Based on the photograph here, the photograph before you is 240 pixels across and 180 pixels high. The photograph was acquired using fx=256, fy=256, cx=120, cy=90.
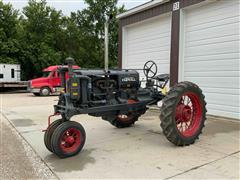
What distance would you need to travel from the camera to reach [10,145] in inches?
184

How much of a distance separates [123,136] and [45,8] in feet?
75.2

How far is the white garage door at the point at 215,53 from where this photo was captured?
262 inches

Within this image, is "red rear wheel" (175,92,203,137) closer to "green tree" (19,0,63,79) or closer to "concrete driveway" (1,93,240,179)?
"concrete driveway" (1,93,240,179)

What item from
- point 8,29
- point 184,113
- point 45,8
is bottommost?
point 184,113

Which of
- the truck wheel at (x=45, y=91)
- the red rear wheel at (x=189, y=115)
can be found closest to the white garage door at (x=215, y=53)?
the red rear wheel at (x=189, y=115)

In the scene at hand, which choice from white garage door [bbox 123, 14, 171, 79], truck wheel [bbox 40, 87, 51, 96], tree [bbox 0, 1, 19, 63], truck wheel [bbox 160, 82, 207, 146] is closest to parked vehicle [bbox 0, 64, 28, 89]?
tree [bbox 0, 1, 19, 63]

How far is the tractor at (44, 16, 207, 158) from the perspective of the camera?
391cm

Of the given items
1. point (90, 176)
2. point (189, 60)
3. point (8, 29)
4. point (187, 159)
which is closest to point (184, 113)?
point (187, 159)

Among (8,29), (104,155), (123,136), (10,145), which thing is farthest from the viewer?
(8,29)

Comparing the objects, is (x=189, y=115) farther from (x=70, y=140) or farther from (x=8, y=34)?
(x=8, y=34)

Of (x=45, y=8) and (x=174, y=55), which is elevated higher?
(x=45, y=8)

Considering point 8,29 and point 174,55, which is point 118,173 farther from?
point 8,29

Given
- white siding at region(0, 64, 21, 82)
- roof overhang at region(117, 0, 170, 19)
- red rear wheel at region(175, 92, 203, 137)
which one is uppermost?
roof overhang at region(117, 0, 170, 19)

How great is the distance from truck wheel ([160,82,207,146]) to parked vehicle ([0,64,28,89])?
16.4m
